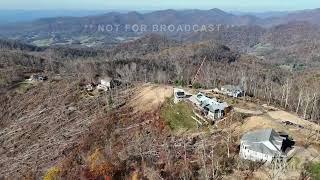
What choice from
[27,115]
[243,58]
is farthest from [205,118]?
[243,58]

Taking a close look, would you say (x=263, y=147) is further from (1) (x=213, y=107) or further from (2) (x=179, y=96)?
(2) (x=179, y=96)

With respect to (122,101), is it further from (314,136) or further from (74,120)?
(314,136)

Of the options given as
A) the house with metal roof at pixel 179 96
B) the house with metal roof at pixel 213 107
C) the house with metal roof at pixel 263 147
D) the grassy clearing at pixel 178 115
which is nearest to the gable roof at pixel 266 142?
the house with metal roof at pixel 263 147

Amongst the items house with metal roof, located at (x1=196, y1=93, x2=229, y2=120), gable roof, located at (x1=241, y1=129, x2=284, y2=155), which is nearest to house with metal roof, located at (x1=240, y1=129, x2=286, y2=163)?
gable roof, located at (x1=241, y1=129, x2=284, y2=155)

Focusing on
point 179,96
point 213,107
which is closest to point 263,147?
point 213,107

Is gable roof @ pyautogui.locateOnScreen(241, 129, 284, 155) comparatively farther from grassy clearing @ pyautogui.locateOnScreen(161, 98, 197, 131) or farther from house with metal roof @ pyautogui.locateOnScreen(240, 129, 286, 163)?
Answer: grassy clearing @ pyautogui.locateOnScreen(161, 98, 197, 131)

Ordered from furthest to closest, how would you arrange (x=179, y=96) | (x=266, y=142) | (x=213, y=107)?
(x=179, y=96)
(x=213, y=107)
(x=266, y=142)
